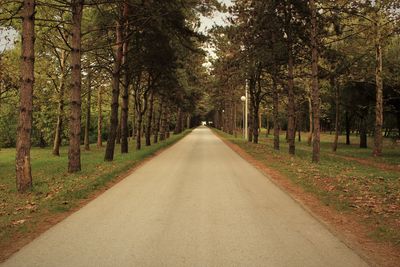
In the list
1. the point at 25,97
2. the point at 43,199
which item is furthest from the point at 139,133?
the point at 43,199

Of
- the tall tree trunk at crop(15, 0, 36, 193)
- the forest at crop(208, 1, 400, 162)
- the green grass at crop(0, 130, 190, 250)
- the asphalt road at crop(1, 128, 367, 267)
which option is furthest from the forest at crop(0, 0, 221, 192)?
the asphalt road at crop(1, 128, 367, 267)

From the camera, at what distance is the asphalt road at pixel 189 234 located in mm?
5184

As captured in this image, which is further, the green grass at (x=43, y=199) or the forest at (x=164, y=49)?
the forest at (x=164, y=49)

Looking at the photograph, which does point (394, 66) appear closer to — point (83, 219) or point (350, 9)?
point (350, 9)

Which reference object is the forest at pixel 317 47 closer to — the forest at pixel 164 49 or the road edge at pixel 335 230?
the forest at pixel 164 49

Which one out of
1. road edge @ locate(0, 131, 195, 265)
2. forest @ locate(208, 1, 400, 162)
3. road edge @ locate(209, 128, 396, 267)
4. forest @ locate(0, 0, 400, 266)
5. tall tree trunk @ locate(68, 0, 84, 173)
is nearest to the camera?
road edge @ locate(209, 128, 396, 267)

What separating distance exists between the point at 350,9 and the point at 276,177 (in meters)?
10.1

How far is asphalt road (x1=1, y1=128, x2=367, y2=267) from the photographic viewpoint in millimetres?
5184

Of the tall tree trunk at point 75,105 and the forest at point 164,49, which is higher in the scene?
the forest at point 164,49

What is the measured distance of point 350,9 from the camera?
728 inches

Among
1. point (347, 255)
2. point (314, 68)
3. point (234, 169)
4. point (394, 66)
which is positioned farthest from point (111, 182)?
point (394, 66)

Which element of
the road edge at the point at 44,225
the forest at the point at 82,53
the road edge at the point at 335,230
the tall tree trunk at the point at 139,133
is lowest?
the road edge at the point at 44,225

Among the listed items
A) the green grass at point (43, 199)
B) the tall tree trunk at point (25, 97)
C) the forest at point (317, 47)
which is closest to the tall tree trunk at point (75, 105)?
the green grass at point (43, 199)

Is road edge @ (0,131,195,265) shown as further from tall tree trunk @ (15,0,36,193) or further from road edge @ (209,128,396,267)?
road edge @ (209,128,396,267)
